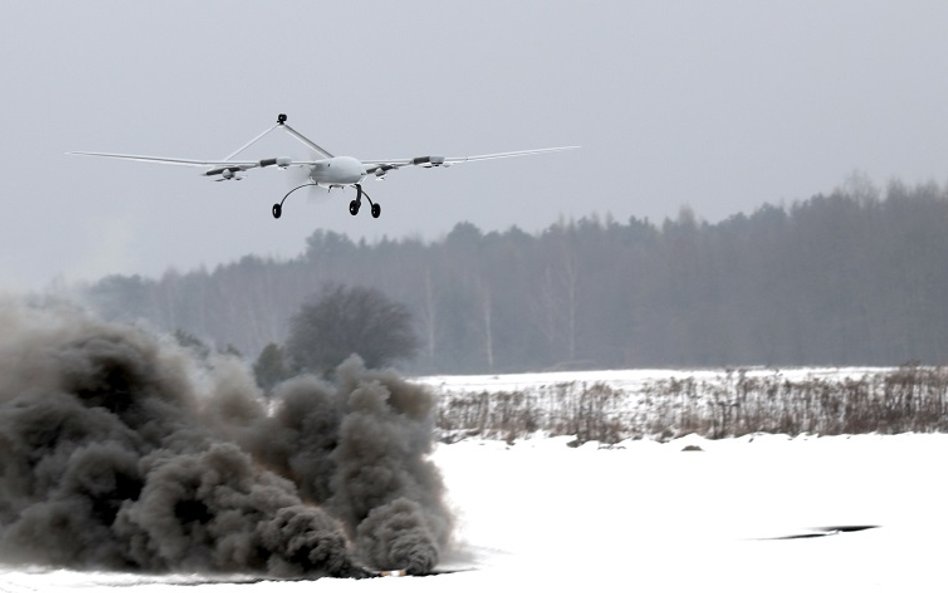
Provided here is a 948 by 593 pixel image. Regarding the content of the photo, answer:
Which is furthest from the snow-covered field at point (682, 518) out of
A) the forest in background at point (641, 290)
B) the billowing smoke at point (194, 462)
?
the forest in background at point (641, 290)

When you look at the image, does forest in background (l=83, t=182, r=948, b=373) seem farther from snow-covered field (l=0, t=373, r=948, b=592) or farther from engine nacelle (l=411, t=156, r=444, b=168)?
engine nacelle (l=411, t=156, r=444, b=168)

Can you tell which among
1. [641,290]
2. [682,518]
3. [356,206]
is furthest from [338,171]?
[641,290]

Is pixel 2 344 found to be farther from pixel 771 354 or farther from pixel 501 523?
pixel 771 354

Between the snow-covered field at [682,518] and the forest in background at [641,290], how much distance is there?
41024 millimetres

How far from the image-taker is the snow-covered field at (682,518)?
23453mm

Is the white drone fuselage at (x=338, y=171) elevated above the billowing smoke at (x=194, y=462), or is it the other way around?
the white drone fuselage at (x=338, y=171)

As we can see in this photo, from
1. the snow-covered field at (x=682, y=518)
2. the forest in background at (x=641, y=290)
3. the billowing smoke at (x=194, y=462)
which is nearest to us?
the snow-covered field at (x=682, y=518)

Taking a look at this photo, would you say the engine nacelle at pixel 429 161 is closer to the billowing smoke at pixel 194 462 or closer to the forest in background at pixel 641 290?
the billowing smoke at pixel 194 462

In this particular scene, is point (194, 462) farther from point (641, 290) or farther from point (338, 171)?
point (641, 290)

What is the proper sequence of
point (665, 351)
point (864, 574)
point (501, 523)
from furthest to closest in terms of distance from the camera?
point (665, 351) → point (501, 523) → point (864, 574)

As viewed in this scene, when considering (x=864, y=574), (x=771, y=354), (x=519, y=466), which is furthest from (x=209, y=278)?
(x=864, y=574)

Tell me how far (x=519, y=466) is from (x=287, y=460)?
44.6 ft

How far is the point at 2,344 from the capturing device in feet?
102

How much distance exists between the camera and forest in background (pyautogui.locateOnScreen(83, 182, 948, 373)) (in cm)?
9162
